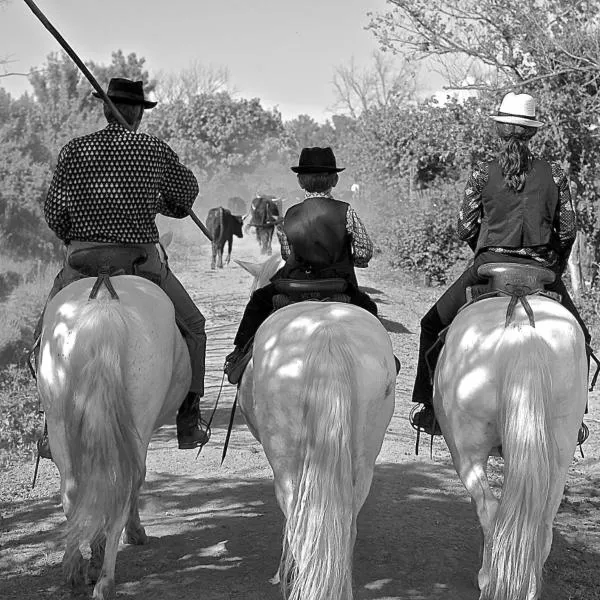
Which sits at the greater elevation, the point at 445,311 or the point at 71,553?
the point at 445,311

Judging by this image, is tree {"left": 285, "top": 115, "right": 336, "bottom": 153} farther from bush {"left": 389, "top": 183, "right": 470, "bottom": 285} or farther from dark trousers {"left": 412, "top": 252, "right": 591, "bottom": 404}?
dark trousers {"left": 412, "top": 252, "right": 591, "bottom": 404}

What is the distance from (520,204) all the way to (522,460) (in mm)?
1609

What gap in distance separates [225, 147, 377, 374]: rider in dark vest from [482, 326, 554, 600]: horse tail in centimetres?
114

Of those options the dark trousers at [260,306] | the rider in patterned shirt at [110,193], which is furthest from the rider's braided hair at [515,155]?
the rider in patterned shirt at [110,193]

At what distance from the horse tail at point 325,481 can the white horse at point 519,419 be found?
2.36 ft

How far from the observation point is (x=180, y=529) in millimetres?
6500

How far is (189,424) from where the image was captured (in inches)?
257

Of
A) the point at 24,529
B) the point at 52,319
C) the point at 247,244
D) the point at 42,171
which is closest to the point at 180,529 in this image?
the point at 24,529

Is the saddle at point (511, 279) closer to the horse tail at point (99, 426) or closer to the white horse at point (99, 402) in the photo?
the white horse at point (99, 402)

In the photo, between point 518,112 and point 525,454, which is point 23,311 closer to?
point 518,112

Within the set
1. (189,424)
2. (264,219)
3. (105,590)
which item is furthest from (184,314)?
(264,219)

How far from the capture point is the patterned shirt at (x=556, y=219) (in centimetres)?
568

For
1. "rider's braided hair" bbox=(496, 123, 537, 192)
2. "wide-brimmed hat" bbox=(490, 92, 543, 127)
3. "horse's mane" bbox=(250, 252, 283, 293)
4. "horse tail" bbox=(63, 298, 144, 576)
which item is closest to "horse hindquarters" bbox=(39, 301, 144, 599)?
"horse tail" bbox=(63, 298, 144, 576)

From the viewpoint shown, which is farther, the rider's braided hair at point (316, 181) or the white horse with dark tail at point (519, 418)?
the rider's braided hair at point (316, 181)
